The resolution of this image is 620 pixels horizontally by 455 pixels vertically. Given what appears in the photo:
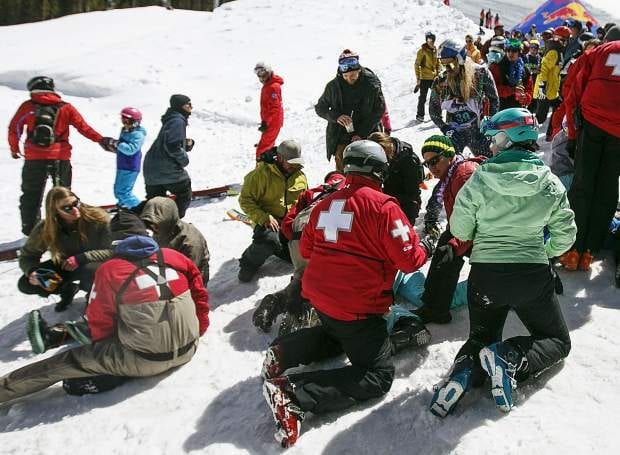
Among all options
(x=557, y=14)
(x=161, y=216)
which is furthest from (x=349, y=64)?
(x=557, y=14)

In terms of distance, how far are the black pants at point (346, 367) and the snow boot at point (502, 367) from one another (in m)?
0.66

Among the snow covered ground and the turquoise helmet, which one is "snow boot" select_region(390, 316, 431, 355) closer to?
the snow covered ground

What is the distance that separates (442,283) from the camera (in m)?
4.13

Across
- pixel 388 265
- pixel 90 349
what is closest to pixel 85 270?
pixel 90 349

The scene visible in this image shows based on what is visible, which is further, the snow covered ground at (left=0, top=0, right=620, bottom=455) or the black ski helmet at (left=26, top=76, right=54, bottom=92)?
the black ski helmet at (left=26, top=76, right=54, bottom=92)

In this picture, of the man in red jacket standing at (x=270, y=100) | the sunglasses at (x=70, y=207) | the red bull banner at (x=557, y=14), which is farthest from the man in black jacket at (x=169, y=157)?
the red bull banner at (x=557, y=14)

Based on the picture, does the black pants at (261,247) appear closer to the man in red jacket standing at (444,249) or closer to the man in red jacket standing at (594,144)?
the man in red jacket standing at (444,249)

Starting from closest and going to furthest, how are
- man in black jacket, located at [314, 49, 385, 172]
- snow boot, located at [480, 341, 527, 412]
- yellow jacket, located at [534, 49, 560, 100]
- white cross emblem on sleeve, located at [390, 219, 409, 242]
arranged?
snow boot, located at [480, 341, 527, 412] → white cross emblem on sleeve, located at [390, 219, 409, 242] → man in black jacket, located at [314, 49, 385, 172] → yellow jacket, located at [534, 49, 560, 100]

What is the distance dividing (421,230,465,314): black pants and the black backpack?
4.80 m

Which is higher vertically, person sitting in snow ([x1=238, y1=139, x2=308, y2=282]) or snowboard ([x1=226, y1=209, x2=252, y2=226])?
person sitting in snow ([x1=238, y1=139, x2=308, y2=282])

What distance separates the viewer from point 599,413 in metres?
3.11

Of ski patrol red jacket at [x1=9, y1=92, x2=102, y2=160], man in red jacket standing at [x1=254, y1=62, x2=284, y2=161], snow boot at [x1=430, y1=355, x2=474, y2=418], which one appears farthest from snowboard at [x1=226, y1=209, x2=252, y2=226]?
snow boot at [x1=430, y1=355, x2=474, y2=418]

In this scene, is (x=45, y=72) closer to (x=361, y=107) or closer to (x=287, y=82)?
Result: (x=287, y=82)

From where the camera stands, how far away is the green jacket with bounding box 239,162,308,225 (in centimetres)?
555
